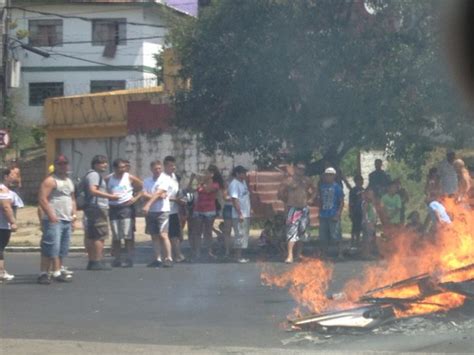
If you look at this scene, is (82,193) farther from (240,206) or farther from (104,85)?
(104,85)

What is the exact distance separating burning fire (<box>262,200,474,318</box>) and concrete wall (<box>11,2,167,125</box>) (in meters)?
35.9

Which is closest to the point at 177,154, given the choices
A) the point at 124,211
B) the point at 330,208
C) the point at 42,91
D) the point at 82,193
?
the point at 330,208

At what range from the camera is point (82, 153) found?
3241cm

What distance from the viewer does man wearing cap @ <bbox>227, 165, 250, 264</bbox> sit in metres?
16.6

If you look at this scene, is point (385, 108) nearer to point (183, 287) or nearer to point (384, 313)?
point (183, 287)

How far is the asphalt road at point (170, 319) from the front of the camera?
345 inches

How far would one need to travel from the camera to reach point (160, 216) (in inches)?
620

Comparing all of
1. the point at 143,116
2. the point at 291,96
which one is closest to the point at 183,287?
the point at 291,96

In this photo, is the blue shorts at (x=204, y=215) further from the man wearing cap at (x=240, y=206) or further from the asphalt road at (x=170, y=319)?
the asphalt road at (x=170, y=319)

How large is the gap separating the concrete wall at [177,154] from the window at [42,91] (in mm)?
19563

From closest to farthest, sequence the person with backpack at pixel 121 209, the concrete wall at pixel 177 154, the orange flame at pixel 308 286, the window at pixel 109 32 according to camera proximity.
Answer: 1. the orange flame at pixel 308 286
2. the person with backpack at pixel 121 209
3. the concrete wall at pixel 177 154
4. the window at pixel 109 32

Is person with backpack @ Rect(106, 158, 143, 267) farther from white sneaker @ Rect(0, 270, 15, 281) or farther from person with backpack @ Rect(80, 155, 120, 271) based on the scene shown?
white sneaker @ Rect(0, 270, 15, 281)

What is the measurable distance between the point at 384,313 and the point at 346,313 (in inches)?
13.5

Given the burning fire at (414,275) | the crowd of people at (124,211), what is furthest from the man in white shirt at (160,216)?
the burning fire at (414,275)
